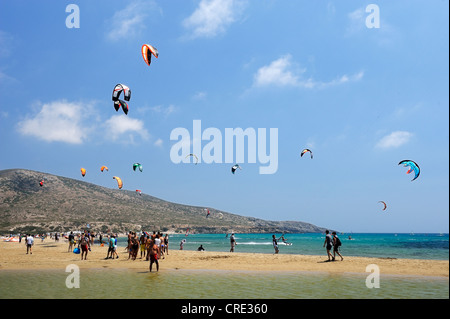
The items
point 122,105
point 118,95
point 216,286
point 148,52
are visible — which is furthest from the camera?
point 122,105

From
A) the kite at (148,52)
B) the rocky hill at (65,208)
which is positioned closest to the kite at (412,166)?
the kite at (148,52)

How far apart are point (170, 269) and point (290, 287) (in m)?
7.98

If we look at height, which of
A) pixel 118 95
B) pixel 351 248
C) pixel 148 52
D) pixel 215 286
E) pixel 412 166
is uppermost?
pixel 148 52

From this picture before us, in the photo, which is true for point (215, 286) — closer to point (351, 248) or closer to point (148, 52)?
point (148, 52)

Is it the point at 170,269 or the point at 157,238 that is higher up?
the point at 157,238

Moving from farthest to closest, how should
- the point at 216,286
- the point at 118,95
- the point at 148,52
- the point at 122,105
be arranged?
the point at 122,105
the point at 118,95
the point at 148,52
the point at 216,286

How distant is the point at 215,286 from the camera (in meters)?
13.4

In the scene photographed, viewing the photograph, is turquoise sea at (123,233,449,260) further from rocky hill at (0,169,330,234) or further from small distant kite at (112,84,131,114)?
small distant kite at (112,84,131,114)

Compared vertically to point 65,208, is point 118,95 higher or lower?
higher

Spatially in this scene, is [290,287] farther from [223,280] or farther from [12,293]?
[12,293]

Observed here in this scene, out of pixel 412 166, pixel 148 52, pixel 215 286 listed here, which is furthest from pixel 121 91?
pixel 412 166
